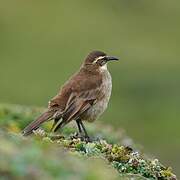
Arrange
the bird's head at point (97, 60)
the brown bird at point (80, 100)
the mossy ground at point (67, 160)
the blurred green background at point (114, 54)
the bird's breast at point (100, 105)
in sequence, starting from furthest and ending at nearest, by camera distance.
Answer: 1. the blurred green background at point (114, 54)
2. the bird's head at point (97, 60)
3. the bird's breast at point (100, 105)
4. the brown bird at point (80, 100)
5. the mossy ground at point (67, 160)

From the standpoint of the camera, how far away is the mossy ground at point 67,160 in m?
7.98

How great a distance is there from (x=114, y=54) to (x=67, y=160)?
127ft

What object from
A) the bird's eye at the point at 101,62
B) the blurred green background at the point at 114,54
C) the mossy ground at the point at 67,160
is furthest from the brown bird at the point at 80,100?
the blurred green background at the point at 114,54

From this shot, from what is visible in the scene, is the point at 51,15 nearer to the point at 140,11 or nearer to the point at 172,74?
the point at 140,11

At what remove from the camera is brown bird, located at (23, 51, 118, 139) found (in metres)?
13.8

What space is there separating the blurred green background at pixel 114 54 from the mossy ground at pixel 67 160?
1626cm

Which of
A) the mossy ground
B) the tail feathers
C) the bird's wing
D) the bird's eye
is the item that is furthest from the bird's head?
the mossy ground

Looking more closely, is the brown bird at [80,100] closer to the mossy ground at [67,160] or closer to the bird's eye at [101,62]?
the bird's eye at [101,62]

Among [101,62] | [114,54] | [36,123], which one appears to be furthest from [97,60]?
[114,54]

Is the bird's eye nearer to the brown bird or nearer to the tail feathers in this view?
the brown bird

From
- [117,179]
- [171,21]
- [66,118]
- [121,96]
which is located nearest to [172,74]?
[121,96]

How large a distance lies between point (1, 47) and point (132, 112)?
41.6 ft

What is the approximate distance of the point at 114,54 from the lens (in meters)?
47.1

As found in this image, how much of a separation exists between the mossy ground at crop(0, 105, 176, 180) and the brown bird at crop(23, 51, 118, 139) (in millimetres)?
1269
